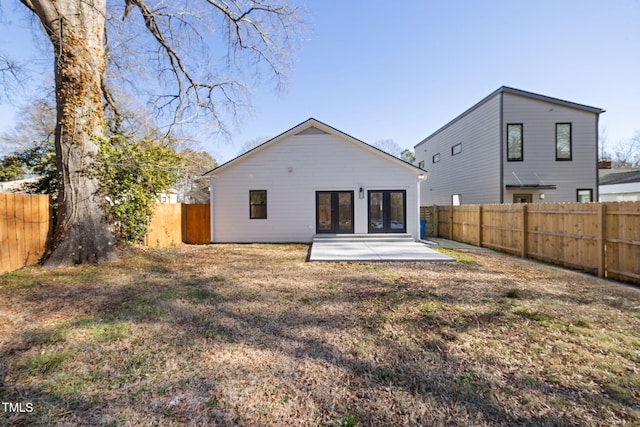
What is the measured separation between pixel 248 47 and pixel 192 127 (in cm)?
445

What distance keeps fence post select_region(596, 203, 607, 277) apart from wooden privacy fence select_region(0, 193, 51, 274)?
1291 cm

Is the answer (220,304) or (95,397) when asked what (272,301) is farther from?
(95,397)

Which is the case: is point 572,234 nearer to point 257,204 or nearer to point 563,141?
point 563,141

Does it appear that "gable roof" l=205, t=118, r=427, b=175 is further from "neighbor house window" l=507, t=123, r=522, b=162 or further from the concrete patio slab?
"neighbor house window" l=507, t=123, r=522, b=162

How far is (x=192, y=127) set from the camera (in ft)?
42.4

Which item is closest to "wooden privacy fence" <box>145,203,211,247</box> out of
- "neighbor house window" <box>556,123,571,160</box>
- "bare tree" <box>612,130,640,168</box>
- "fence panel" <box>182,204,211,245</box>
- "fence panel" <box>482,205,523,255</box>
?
"fence panel" <box>182,204,211,245</box>

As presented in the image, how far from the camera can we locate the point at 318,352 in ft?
9.98

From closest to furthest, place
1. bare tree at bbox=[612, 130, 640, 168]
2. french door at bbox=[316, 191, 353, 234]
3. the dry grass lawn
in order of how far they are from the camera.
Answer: the dry grass lawn → french door at bbox=[316, 191, 353, 234] → bare tree at bbox=[612, 130, 640, 168]

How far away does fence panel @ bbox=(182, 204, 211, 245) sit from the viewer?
42.1 feet

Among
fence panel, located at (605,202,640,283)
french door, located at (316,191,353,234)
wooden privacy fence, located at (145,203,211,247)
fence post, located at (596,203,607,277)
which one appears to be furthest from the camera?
french door, located at (316,191,353,234)

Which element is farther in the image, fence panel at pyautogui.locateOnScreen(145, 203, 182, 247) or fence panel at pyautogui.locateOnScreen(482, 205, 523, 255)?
fence panel at pyautogui.locateOnScreen(145, 203, 182, 247)

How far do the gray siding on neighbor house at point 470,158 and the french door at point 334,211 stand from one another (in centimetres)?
733

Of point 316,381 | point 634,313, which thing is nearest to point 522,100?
point 634,313

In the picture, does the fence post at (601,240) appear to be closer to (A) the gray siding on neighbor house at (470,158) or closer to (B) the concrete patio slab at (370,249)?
(B) the concrete patio slab at (370,249)
